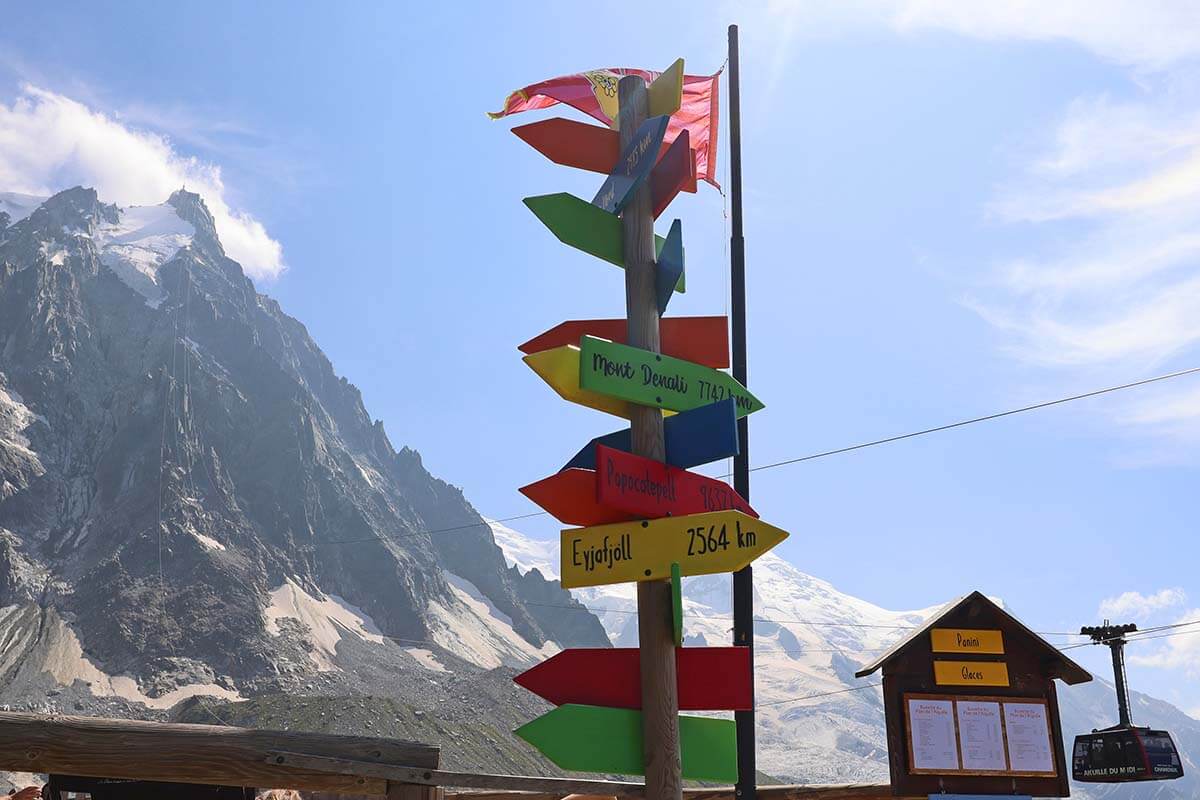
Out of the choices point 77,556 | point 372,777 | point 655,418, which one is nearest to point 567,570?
point 655,418

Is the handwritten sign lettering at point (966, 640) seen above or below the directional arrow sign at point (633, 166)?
below

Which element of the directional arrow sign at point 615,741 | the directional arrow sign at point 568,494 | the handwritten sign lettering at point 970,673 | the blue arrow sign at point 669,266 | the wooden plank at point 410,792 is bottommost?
the wooden plank at point 410,792

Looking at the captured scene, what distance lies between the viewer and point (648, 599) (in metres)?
5.13

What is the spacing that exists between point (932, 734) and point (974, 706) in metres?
0.42

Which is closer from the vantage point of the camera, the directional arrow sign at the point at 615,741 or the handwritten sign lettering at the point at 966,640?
the directional arrow sign at the point at 615,741

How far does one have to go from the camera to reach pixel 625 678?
507 centimetres

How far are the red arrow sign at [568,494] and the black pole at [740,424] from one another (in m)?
2.97

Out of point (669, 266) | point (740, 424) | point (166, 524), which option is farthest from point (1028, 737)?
point (166, 524)

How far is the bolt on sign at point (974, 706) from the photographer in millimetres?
7324

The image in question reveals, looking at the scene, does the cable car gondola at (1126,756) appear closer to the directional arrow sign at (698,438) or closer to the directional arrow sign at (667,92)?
the directional arrow sign at (698,438)

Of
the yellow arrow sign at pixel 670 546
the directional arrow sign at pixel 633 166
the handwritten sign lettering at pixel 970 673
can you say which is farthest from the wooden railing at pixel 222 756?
the handwritten sign lettering at pixel 970 673

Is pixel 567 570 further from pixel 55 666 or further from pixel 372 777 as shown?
pixel 55 666

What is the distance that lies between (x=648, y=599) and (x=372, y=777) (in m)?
1.53

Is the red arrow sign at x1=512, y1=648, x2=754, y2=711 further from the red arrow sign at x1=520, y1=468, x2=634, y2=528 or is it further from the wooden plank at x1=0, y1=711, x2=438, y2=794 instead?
the wooden plank at x1=0, y1=711, x2=438, y2=794
